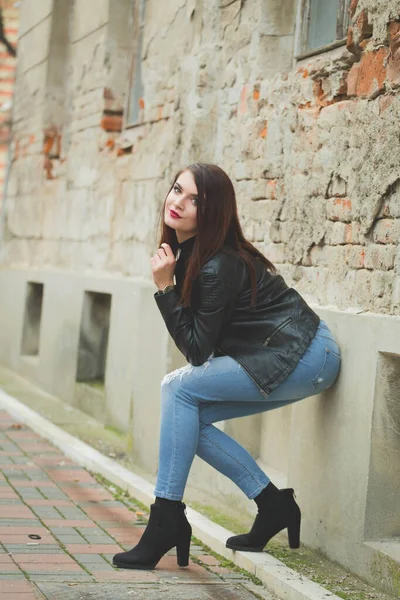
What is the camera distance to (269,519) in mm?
4465

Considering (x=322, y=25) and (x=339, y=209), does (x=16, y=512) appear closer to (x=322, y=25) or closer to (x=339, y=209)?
(x=339, y=209)

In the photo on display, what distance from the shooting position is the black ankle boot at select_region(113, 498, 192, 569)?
4.27 metres

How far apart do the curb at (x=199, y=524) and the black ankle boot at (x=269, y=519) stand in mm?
45

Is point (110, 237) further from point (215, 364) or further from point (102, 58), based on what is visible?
point (215, 364)

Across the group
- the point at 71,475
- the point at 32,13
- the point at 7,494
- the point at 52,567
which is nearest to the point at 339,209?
the point at 52,567

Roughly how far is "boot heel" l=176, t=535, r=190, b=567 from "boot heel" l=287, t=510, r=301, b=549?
17.8 inches

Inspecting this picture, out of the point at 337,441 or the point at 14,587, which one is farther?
the point at 337,441

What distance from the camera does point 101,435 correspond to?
24.6ft

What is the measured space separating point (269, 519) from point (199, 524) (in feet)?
2.02

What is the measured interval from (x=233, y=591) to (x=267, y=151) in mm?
2455

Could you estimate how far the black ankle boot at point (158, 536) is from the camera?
4.27 meters

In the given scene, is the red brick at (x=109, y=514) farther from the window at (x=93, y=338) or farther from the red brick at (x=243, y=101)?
the window at (x=93, y=338)

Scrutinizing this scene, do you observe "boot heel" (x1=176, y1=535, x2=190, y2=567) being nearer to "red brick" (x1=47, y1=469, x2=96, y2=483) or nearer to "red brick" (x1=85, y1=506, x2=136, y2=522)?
"red brick" (x1=85, y1=506, x2=136, y2=522)

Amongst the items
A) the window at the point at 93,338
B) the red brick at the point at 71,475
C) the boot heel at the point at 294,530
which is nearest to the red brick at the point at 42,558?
the boot heel at the point at 294,530
